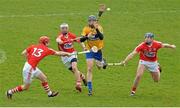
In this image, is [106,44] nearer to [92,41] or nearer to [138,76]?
[92,41]

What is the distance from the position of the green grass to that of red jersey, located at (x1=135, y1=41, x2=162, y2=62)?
1.52 m

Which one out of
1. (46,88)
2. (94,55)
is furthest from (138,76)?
(46,88)

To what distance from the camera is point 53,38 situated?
36656mm

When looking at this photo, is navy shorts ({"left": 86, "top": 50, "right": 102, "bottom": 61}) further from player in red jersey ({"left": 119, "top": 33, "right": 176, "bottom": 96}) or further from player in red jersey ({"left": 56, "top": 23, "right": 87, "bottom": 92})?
player in red jersey ({"left": 119, "top": 33, "right": 176, "bottom": 96})

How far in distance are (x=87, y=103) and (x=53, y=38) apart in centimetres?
1283

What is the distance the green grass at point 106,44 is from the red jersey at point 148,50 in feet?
4.99

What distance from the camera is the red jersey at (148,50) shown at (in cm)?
2553

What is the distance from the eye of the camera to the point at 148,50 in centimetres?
2562

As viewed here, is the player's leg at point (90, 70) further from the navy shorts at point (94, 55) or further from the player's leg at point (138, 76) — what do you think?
the player's leg at point (138, 76)

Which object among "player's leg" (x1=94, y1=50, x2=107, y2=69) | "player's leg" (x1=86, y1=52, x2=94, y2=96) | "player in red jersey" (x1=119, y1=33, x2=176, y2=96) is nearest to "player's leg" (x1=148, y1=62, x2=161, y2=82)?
"player in red jersey" (x1=119, y1=33, x2=176, y2=96)

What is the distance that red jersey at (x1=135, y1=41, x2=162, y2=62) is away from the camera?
25.5m

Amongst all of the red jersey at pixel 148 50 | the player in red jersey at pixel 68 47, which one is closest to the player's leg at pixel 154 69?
the red jersey at pixel 148 50

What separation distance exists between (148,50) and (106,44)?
10315 millimetres

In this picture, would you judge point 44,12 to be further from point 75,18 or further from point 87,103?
point 87,103
